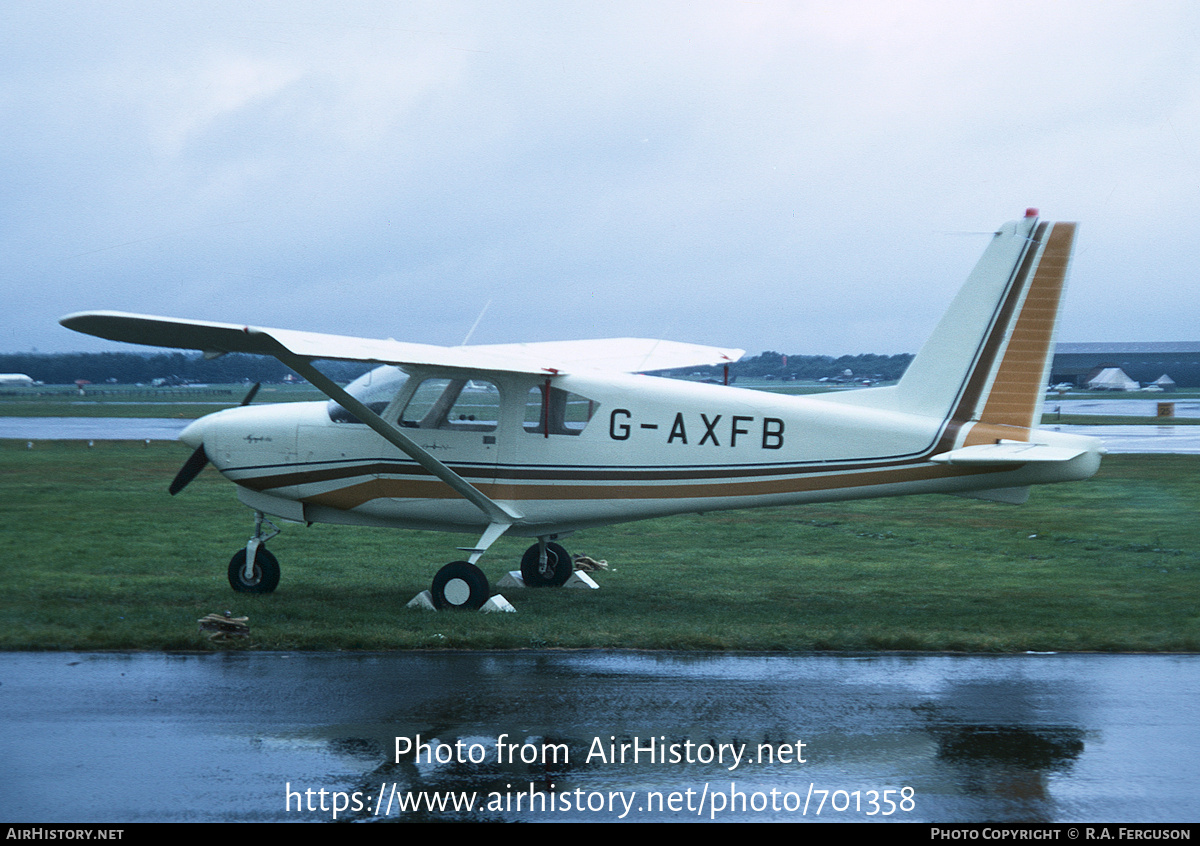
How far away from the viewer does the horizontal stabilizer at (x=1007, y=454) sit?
9.66 meters

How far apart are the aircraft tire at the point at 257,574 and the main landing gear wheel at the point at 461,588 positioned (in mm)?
2072

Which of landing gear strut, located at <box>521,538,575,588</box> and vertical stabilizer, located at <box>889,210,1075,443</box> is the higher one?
vertical stabilizer, located at <box>889,210,1075,443</box>

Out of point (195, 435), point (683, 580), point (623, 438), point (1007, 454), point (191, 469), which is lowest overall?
point (683, 580)

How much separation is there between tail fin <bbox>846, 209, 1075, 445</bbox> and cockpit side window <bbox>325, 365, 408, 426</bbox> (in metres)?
5.42

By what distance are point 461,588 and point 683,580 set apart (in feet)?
10.2

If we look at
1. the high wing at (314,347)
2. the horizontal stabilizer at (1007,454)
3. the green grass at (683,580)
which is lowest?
the green grass at (683,580)

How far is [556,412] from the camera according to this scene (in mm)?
11055

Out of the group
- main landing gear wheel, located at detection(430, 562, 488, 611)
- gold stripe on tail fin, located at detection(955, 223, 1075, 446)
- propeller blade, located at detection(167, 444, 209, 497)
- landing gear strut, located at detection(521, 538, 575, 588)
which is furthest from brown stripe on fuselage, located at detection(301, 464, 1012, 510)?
propeller blade, located at detection(167, 444, 209, 497)

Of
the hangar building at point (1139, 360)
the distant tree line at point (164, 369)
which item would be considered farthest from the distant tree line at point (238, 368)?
the hangar building at point (1139, 360)

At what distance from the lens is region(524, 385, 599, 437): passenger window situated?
11.0 m

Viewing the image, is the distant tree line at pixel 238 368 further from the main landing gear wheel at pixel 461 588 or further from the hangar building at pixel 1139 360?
the hangar building at pixel 1139 360

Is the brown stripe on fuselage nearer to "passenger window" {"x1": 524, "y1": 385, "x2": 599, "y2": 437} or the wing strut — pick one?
the wing strut

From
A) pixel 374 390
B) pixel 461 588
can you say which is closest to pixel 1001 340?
pixel 461 588

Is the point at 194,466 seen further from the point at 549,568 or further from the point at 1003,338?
the point at 1003,338
